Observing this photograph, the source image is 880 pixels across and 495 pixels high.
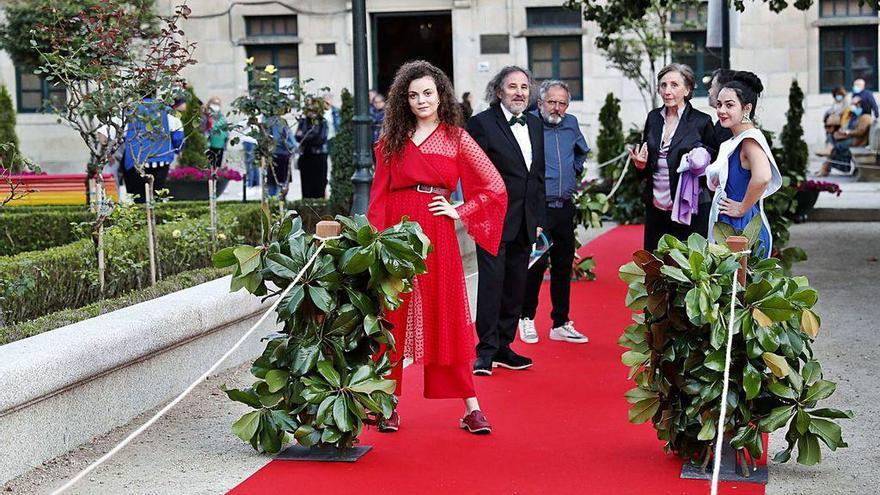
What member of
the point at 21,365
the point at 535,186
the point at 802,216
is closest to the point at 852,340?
the point at 535,186

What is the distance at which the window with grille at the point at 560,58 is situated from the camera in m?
28.9

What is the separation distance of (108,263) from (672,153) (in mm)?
4093

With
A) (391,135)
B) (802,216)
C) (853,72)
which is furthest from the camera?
(853,72)

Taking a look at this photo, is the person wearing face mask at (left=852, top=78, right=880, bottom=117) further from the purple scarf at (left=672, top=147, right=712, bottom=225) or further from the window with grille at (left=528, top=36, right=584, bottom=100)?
the purple scarf at (left=672, top=147, right=712, bottom=225)

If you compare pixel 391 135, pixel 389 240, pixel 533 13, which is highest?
pixel 533 13

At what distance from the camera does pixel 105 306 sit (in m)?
8.24

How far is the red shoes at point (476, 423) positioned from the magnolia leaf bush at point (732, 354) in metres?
1.00

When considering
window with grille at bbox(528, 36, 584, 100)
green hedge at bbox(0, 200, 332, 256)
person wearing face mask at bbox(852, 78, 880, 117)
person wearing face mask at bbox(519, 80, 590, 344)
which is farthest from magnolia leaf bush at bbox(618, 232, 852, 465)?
window with grille at bbox(528, 36, 584, 100)

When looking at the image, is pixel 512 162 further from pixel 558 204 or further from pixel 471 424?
pixel 471 424

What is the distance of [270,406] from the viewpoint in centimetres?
641

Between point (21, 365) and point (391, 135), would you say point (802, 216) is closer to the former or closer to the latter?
point (391, 135)

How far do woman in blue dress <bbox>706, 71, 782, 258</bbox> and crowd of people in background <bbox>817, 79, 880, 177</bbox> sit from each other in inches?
744

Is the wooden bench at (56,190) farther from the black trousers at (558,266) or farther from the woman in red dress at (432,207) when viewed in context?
the woman in red dress at (432,207)

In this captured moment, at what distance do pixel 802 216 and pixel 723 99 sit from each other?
11.4m
